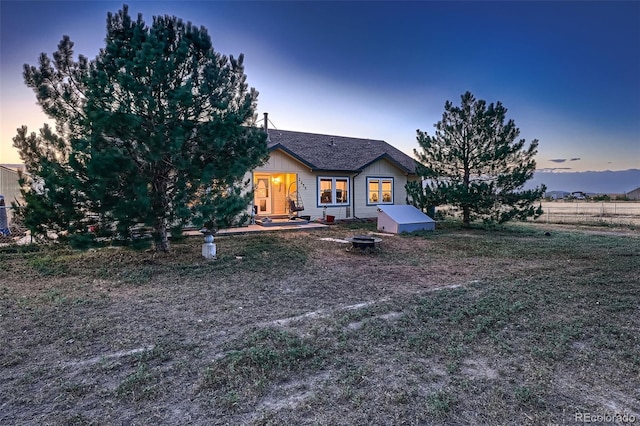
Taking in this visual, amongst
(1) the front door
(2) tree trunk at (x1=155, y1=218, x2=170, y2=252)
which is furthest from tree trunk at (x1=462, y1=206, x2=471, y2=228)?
(2) tree trunk at (x1=155, y1=218, x2=170, y2=252)

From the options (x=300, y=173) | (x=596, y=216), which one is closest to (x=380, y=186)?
(x=300, y=173)

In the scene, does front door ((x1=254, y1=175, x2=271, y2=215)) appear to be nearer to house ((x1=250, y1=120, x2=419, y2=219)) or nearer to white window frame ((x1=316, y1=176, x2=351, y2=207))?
house ((x1=250, y1=120, x2=419, y2=219))

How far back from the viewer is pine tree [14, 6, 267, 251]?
6.71m

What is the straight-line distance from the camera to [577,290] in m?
5.60

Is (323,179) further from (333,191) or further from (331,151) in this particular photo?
(331,151)

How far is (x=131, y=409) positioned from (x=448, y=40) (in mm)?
15907

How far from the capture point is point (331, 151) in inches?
719

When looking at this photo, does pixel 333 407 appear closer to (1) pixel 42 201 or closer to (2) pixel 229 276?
(2) pixel 229 276

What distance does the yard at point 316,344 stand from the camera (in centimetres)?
245

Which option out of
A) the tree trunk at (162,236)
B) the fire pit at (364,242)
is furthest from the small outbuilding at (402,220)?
the tree trunk at (162,236)

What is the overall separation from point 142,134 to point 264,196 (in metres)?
9.73

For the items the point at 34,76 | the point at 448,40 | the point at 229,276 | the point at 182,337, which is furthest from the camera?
the point at 448,40

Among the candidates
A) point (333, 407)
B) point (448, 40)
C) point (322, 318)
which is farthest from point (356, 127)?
point (333, 407)

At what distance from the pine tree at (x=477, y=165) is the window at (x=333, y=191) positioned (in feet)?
11.4
